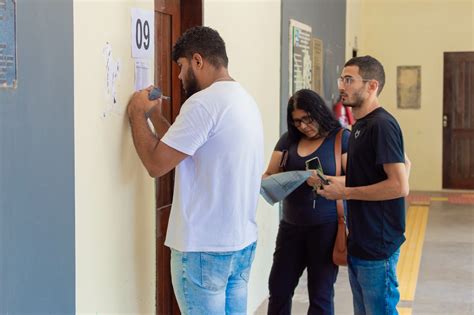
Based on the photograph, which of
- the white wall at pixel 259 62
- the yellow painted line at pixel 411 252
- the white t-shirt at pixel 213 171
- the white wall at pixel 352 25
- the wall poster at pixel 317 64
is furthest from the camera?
the white wall at pixel 352 25

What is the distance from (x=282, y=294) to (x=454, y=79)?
33.3 ft

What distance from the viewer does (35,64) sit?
8.00 feet

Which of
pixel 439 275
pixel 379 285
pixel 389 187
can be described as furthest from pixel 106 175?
pixel 439 275

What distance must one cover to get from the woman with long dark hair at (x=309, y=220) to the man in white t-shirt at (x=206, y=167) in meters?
1.21

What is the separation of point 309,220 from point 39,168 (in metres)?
2.06

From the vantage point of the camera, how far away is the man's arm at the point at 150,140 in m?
2.87

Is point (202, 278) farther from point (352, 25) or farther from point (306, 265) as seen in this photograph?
point (352, 25)

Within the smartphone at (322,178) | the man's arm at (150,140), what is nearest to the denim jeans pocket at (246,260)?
the man's arm at (150,140)

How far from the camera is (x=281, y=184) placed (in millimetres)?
3914

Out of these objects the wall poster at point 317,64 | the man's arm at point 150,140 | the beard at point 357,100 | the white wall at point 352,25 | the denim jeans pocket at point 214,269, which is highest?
the white wall at point 352,25

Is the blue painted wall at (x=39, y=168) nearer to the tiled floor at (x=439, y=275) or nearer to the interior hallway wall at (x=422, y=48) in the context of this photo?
the tiled floor at (x=439, y=275)

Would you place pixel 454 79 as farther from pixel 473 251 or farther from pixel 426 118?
pixel 473 251

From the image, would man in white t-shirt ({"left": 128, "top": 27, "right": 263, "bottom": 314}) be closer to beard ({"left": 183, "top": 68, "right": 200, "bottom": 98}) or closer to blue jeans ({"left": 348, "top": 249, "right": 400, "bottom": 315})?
beard ({"left": 183, "top": 68, "right": 200, "bottom": 98})

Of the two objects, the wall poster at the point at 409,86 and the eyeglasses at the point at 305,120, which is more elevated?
the wall poster at the point at 409,86
